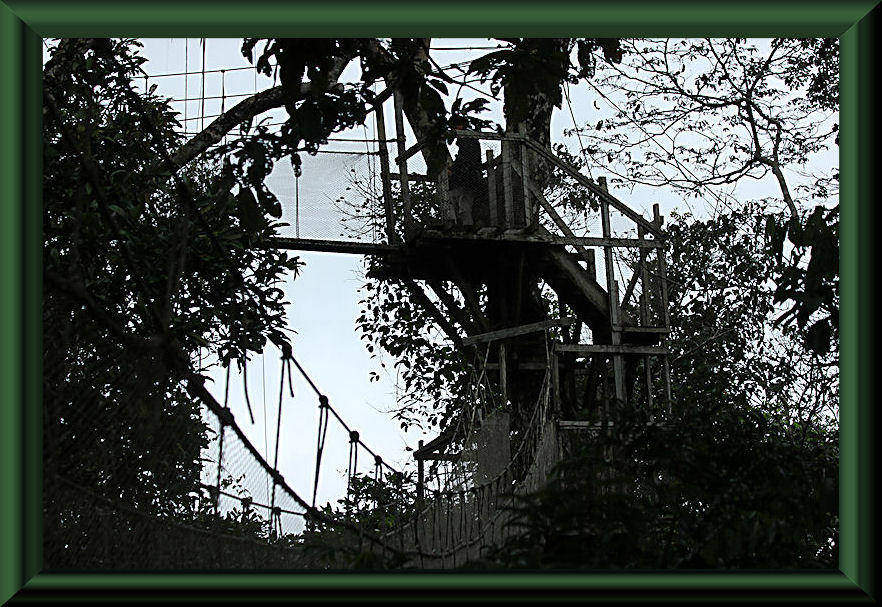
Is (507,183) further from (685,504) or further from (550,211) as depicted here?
(685,504)

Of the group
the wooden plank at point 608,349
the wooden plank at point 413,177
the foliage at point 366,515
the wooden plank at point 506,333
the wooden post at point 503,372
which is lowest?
the foliage at point 366,515

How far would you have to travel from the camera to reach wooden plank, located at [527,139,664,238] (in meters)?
10.4

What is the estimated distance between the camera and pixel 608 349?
34.7ft

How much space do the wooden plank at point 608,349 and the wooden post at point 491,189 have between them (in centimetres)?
131

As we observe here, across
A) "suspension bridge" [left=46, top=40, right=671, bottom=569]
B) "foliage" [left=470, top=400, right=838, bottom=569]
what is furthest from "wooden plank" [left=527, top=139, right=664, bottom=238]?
"foliage" [left=470, top=400, right=838, bottom=569]

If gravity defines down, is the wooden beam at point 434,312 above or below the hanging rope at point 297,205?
below

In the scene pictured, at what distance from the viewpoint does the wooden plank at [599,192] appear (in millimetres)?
10384

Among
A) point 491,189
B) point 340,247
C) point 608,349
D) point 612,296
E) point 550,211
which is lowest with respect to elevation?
point 608,349

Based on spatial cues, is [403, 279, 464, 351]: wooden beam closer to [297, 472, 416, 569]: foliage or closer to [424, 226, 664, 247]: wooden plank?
[424, 226, 664, 247]: wooden plank

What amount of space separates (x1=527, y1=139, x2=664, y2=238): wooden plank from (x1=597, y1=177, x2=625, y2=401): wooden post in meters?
0.06

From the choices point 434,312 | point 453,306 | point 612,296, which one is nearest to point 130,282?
point 453,306

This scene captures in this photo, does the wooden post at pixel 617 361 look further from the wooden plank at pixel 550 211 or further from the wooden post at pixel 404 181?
the wooden post at pixel 404 181

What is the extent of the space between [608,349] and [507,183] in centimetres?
180

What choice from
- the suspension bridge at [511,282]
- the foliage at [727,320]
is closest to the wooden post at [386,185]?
the suspension bridge at [511,282]
